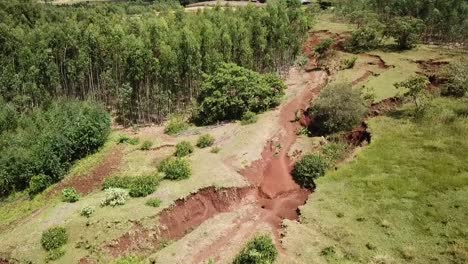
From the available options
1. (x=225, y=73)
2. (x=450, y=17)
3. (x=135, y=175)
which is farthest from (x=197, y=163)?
(x=450, y=17)

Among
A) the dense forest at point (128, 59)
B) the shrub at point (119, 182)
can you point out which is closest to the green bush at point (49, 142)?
the shrub at point (119, 182)

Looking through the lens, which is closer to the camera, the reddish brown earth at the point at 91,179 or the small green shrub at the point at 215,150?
the reddish brown earth at the point at 91,179

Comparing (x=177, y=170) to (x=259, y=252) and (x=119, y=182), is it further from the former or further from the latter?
(x=259, y=252)

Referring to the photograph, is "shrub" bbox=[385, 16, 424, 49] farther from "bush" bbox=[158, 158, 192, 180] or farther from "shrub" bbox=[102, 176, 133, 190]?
"shrub" bbox=[102, 176, 133, 190]

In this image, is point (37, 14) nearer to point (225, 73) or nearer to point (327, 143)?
point (225, 73)

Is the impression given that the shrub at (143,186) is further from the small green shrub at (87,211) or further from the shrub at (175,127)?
the shrub at (175,127)

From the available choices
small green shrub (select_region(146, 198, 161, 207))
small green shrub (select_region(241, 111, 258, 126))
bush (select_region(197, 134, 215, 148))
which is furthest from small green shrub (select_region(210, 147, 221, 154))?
small green shrub (select_region(146, 198, 161, 207))
